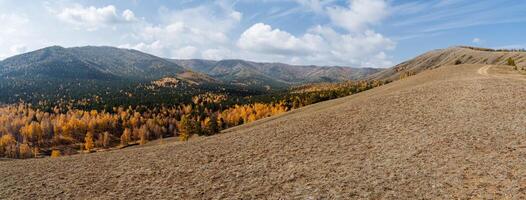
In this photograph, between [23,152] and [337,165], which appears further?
[23,152]

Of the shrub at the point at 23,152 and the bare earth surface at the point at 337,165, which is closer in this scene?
the bare earth surface at the point at 337,165

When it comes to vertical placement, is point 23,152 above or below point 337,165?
below

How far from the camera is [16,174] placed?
27.0m

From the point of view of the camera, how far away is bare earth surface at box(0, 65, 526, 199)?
18344mm

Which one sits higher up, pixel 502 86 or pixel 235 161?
pixel 502 86

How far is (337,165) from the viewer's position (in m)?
22.8

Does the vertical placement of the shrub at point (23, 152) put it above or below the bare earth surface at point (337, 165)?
below

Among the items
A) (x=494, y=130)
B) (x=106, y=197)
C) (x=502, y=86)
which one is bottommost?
(x=106, y=197)

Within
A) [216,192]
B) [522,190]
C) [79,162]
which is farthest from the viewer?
[79,162]

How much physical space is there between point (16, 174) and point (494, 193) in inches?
1240

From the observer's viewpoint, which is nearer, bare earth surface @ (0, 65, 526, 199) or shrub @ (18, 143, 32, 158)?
bare earth surface @ (0, 65, 526, 199)

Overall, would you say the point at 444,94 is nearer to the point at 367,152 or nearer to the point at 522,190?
the point at 367,152

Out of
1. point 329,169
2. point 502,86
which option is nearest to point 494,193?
point 329,169

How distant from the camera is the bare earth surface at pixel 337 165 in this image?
18.3 metres
